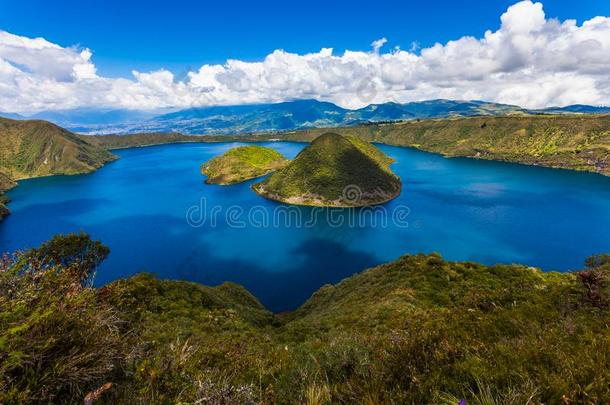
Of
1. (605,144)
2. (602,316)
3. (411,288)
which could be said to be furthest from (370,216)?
(605,144)

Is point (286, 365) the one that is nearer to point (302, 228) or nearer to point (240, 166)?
point (302, 228)

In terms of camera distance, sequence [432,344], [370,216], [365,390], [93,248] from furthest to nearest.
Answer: [370,216], [93,248], [432,344], [365,390]

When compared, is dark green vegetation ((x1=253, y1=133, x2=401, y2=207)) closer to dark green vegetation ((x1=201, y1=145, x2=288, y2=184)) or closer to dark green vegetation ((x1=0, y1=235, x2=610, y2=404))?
dark green vegetation ((x1=201, y1=145, x2=288, y2=184))

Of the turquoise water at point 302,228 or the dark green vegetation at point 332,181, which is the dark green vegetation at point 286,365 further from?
the dark green vegetation at point 332,181

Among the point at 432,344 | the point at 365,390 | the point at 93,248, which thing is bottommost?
the point at 93,248

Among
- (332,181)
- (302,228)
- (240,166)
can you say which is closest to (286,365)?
(302,228)

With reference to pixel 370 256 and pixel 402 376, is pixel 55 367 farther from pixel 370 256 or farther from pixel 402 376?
pixel 370 256

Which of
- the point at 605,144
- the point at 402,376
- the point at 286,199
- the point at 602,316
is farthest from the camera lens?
the point at 605,144

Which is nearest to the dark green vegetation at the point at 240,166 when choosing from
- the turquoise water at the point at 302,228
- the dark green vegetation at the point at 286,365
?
the turquoise water at the point at 302,228
